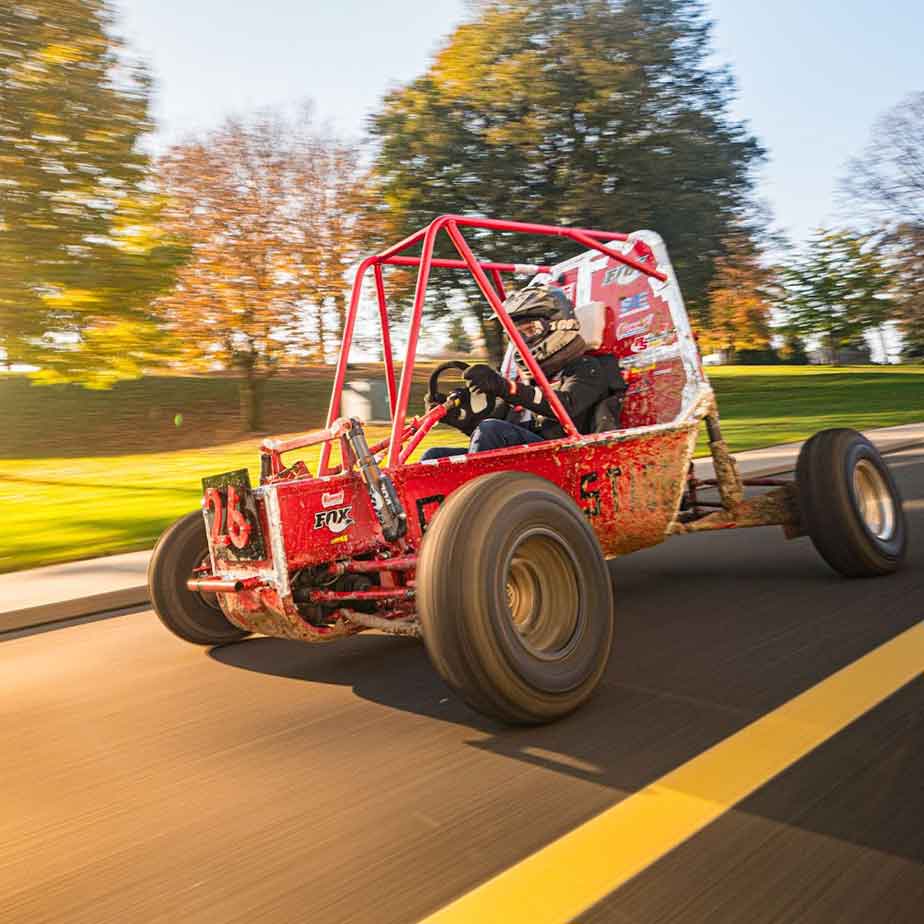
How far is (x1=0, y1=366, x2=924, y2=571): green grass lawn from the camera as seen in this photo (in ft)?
33.5

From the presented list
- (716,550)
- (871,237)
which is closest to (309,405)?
(871,237)

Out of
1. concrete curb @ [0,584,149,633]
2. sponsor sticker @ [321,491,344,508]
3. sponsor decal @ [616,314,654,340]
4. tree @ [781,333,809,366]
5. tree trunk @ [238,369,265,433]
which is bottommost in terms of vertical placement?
concrete curb @ [0,584,149,633]

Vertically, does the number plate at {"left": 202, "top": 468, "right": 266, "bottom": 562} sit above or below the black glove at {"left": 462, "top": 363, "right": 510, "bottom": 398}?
below

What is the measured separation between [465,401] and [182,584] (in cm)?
174

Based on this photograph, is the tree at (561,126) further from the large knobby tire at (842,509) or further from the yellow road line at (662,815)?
the yellow road line at (662,815)

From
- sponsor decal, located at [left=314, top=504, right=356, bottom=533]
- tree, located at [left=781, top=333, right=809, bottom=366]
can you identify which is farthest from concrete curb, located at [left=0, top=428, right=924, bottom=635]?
tree, located at [left=781, top=333, right=809, bottom=366]

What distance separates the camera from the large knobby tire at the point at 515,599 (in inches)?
124

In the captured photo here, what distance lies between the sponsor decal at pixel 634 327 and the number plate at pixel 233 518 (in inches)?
111

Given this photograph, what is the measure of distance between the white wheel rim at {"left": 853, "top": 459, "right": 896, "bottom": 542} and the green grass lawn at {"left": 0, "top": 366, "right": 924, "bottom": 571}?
20.4 ft

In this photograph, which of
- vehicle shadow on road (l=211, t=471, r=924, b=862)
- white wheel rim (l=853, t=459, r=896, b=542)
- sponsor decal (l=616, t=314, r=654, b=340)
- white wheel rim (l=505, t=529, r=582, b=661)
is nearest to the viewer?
vehicle shadow on road (l=211, t=471, r=924, b=862)

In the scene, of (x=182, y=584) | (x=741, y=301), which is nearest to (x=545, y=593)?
(x=182, y=584)

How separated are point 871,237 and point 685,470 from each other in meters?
39.1

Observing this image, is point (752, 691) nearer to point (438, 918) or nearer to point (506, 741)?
point (506, 741)

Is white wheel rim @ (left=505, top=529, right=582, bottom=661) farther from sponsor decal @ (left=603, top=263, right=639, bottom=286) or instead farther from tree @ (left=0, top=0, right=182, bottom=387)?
tree @ (left=0, top=0, right=182, bottom=387)
